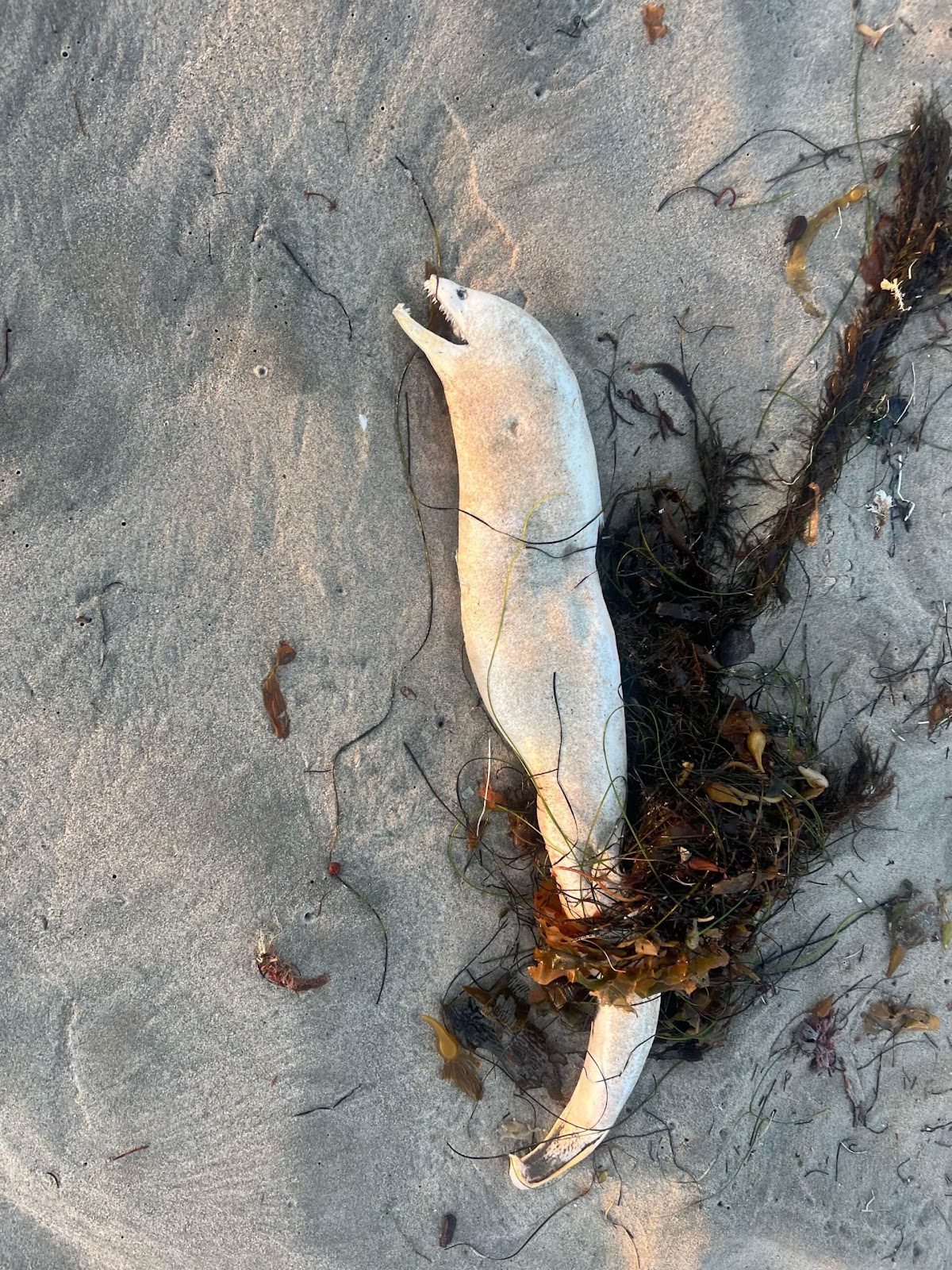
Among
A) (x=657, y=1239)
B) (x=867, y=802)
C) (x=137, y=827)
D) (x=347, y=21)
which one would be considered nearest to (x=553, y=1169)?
(x=657, y=1239)

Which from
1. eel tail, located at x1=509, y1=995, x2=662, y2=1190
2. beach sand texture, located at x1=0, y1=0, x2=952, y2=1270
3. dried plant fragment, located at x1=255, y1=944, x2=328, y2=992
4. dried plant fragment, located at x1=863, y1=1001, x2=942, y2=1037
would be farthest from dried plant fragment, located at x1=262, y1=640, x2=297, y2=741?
dried plant fragment, located at x1=863, y1=1001, x2=942, y2=1037

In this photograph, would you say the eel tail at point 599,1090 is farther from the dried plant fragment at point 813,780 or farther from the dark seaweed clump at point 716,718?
the dried plant fragment at point 813,780

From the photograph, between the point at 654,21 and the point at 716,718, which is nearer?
the point at 654,21

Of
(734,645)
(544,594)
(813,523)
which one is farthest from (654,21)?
(734,645)

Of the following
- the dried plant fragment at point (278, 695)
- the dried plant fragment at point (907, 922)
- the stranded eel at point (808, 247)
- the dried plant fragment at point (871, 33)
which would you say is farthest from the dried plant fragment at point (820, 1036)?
the dried plant fragment at point (871, 33)

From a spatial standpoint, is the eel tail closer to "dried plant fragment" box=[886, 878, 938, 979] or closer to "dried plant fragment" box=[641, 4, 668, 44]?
"dried plant fragment" box=[886, 878, 938, 979]

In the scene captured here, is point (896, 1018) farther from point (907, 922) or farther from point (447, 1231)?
point (447, 1231)

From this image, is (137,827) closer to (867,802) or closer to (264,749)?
(264,749)
